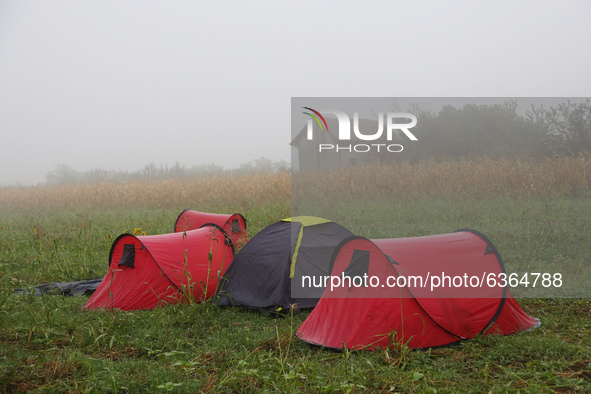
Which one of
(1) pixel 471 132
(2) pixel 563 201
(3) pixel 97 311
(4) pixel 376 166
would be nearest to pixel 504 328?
(3) pixel 97 311

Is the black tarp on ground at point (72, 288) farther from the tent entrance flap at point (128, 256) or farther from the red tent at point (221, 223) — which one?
the red tent at point (221, 223)

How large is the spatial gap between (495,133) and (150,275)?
14716 millimetres

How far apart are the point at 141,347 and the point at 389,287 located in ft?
6.77

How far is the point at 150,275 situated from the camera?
5340 millimetres

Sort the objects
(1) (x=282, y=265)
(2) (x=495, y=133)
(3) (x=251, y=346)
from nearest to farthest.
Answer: (3) (x=251, y=346), (1) (x=282, y=265), (2) (x=495, y=133)

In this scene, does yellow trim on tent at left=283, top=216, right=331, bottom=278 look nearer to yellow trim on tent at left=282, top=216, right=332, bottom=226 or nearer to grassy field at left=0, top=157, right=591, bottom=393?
yellow trim on tent at left=282, top=216, right=332, bottom=226

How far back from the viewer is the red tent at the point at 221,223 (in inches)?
321

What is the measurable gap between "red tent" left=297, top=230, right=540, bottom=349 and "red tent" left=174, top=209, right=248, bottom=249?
A: 4.01 metres

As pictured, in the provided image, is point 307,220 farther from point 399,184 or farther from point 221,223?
point 399,184

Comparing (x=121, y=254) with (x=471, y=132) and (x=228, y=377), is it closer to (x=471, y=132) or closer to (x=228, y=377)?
(x=228, y=377)

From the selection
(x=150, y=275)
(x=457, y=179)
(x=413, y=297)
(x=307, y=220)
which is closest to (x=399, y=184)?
(x=457, y=179)

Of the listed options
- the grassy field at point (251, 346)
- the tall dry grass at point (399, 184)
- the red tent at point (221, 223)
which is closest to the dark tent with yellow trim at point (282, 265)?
the grassy field at point (251, 346)

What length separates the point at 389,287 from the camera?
12.5 feet

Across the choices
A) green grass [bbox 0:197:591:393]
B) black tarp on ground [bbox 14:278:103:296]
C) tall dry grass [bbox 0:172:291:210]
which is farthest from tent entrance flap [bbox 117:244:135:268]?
tall dry grass [bbox 0:172:291:210]
